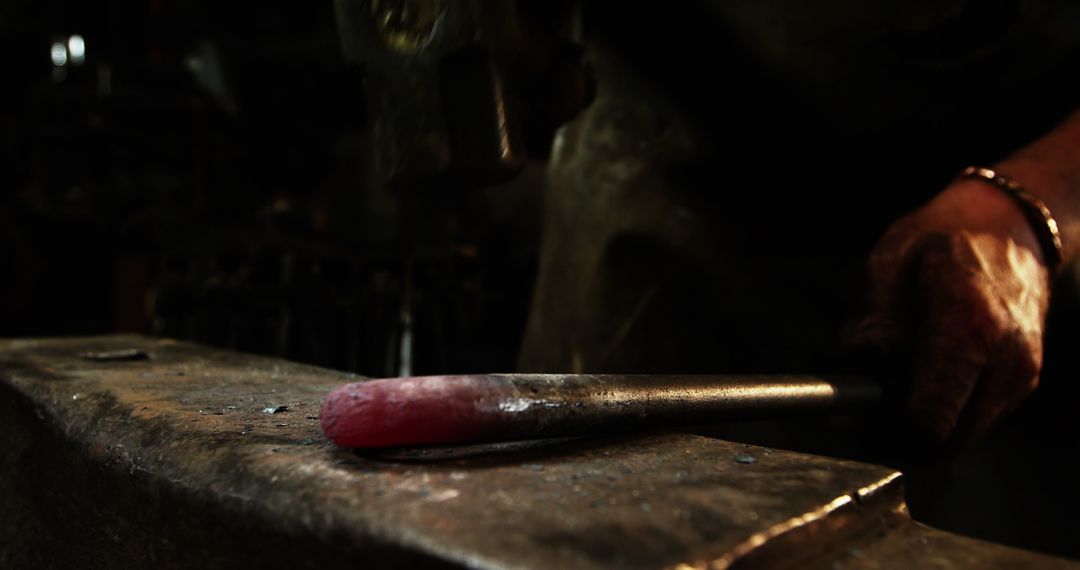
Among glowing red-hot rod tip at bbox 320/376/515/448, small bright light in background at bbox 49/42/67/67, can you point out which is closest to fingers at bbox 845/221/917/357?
glowing red-hot rod tip at bbox 320/376/515/448

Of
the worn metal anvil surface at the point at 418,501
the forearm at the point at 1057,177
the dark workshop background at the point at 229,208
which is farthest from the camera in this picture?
the dark workshop background at the point at 229,208

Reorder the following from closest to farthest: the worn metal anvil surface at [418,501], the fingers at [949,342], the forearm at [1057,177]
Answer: the worn metal anvil surface at [418,501], the fingers at [949,342], the forearm at [1057,177]

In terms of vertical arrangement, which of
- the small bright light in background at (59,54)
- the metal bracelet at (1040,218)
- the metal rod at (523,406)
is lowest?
the metal rod at (523,406)

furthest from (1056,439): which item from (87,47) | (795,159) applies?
(87,47)

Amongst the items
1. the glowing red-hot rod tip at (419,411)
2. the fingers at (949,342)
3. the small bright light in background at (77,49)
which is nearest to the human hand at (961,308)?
the fingers at (949,342)

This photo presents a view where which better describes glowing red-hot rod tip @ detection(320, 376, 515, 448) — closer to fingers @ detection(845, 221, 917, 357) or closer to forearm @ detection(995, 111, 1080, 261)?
fingers @ detection(845, 221, 917, 357)

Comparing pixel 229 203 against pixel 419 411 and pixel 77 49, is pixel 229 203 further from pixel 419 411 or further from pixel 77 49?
pixel 419 411

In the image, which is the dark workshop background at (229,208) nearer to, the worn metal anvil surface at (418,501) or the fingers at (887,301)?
the worn metal anvil surface at (418,501)
